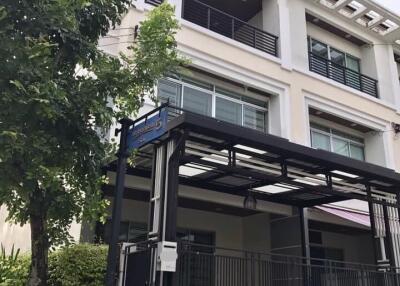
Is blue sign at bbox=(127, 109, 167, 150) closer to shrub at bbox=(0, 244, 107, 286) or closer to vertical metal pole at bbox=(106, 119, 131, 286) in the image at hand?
vertical metal pole at bbox=(106, 119, 131, 286)

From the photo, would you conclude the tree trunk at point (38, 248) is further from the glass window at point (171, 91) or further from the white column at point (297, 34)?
the white column at point (297, 34)

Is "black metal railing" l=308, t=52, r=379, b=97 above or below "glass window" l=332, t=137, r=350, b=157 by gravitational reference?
above

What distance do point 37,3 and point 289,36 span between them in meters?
11.7

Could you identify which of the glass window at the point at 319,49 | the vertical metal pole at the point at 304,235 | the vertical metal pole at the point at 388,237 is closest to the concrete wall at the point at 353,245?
the vertical metal pole at the point at 304,235

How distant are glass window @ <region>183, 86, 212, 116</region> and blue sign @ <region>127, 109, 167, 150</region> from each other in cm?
661

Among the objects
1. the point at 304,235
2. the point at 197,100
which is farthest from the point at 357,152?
the point at 197,100

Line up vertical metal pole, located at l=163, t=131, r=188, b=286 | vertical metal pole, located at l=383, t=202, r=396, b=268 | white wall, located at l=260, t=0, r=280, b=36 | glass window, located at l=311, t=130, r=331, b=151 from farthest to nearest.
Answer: glass window, located at l=311, t=130, r=331, b=151 < white wall, located at l=260, t=0, r=280, b=36 < vertical metal pole, located at l=383, t=202, r=396, b=268 < vertical metal pole, located at l=163, t=131, r=188, b=286

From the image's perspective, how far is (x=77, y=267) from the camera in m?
8.55

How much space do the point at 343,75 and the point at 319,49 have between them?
134 centimetres

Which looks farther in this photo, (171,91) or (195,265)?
(171,91)

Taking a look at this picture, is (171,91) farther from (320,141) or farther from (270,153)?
(320,141)

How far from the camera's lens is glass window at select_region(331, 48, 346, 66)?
19.0 meters

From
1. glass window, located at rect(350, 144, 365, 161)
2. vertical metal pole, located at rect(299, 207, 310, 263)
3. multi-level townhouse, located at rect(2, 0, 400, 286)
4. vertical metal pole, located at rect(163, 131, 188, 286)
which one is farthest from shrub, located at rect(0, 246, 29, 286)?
glass window, located at rect(350, 144, 365, 161)

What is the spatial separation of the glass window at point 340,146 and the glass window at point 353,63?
10.8 ft
